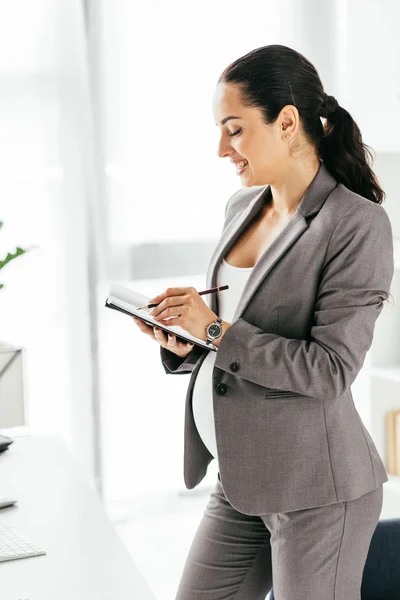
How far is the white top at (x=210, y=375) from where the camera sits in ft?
5.29

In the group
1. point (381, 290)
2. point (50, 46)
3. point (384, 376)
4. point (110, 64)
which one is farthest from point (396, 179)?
point (381, 290)

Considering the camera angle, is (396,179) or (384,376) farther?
(396,179)

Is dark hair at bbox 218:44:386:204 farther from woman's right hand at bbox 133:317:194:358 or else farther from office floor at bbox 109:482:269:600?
office floor at bbox 109:482:269:600

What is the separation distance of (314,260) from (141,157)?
1685 millimetres

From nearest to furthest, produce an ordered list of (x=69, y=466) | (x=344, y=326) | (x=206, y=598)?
(x=344, y=326) → (x=206, y=598) → (x=69, y=466)

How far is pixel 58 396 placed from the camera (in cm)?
301

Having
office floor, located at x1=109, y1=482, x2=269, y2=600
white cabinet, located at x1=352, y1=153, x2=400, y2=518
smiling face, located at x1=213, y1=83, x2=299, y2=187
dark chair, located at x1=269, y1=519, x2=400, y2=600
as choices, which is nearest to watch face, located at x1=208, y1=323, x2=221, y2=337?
smiling face, located at x1=213, y1=83, x2=299, y2=187

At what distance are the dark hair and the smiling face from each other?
2cm

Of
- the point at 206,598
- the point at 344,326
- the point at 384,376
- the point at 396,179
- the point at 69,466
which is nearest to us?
the point at 344,326

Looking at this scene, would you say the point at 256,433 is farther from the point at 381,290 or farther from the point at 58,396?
the point at 58,396

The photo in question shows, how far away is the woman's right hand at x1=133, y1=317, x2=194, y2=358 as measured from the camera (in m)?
1.62

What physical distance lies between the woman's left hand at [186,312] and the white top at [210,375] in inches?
4.7

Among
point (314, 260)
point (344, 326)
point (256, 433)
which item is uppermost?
point (314, 260)

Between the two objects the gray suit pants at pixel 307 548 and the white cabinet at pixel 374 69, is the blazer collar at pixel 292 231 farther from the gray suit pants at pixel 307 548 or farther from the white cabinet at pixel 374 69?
the white cabinet at pixel 374 69
